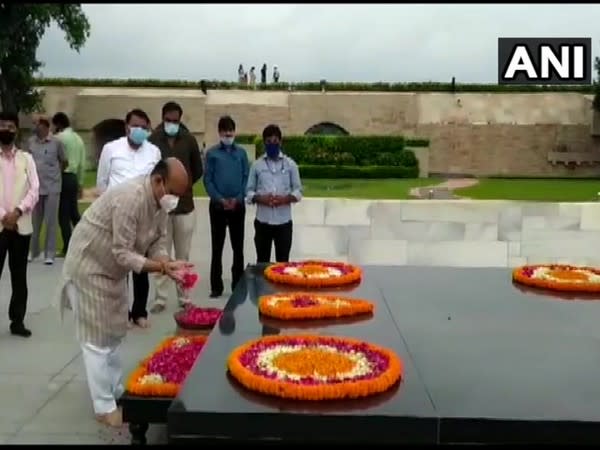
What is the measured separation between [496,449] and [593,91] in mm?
33125

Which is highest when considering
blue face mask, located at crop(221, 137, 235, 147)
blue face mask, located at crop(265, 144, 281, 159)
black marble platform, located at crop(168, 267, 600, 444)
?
blue face mask, located at crop(221, 137, 235, 147)

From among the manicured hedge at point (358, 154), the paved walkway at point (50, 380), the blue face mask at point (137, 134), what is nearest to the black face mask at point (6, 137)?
the blue face mask at point (137, 134)

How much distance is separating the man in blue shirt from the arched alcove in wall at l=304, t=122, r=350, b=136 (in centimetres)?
2601

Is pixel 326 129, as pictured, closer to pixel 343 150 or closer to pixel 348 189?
pixel 343 150

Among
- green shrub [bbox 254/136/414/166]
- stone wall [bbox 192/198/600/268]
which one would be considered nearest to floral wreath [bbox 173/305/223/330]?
stone wall [bbox 192/198/600/268]

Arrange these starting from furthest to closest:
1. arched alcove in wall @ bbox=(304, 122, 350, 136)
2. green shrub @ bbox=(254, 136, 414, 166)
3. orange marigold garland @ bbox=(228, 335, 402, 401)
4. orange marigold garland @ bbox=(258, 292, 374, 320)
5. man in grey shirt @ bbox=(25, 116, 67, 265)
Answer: arched alcove in wall @ bbox=(304, 122, 350, 136)
green shrub @ bbox=(254, 136, 414, 166)
man in grey shirt @ bbox=(25, 116, 67, 265)
orange marigold garland @ bbox=(258, 292, 374, 320)
orange marigold garland @ bbox=(228, 335, 402, 401)

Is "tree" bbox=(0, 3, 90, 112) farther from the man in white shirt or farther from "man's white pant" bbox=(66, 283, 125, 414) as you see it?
"man's white pant" bbox=(66, 283, 125, 414)

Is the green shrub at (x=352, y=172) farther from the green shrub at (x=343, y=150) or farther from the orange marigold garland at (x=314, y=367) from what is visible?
the orange marigold garland at (x=314, y=367)

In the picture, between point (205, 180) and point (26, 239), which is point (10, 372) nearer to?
point (26, 239)

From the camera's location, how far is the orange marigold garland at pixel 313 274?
16.4ft

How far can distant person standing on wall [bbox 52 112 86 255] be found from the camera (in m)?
8.88

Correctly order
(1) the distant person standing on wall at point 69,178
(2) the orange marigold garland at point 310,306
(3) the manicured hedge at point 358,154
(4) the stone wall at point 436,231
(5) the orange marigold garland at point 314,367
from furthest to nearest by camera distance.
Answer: (3) the manicured hedge at point 358,154 < (1) the distant person standing on wall at point 69,178 < (4) the stone wall at point 436,231 < (2) the orange marigold garland at point 310,306 < (5) the orange marigold garland at point 314,367

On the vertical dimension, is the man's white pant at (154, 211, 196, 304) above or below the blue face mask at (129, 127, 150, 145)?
below

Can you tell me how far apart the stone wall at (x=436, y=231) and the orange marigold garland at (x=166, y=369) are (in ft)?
12.3
